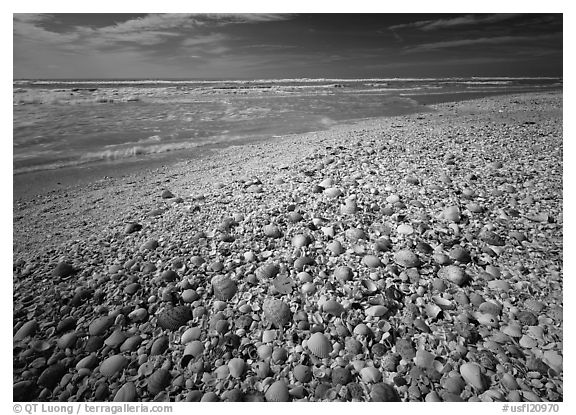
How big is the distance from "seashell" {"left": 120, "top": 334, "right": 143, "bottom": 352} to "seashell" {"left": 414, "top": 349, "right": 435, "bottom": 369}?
4.36 feet

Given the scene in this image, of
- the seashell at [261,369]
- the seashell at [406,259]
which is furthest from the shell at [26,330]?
the seashell at [406,259]

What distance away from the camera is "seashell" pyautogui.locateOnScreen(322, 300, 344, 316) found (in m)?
1.57

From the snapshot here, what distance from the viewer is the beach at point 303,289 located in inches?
52.2

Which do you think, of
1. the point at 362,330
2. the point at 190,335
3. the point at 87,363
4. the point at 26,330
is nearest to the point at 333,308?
the point at 362,330

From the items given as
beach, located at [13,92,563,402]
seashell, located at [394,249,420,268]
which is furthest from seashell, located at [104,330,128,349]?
seashell, located at [394,249,420,268]

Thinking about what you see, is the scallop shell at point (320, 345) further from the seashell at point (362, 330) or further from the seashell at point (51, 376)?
the seashell at point (51, 376)

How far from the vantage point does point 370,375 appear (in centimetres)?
129

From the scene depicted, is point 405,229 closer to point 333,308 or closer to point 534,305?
point 534,305

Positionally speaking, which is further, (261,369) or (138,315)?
(138,315)

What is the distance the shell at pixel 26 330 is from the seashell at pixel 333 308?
1.57m

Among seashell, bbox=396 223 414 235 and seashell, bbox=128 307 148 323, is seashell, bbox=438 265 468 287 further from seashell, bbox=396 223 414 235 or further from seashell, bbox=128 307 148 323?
seashell, bbox=128 307 148 323

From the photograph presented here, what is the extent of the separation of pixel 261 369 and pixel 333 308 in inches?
18.7
